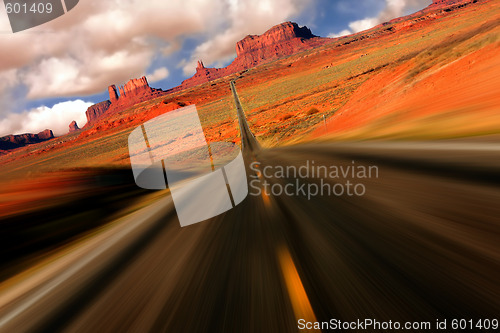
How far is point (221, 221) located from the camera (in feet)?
16.2

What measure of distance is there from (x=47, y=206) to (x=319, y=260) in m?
7.09

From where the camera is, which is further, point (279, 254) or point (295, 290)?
point (279, 254)

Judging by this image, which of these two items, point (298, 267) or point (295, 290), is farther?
point (298, 267)

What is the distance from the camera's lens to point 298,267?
2781mm

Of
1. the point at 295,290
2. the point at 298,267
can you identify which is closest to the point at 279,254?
the point at 298,267

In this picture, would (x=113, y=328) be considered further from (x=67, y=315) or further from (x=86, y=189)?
(x=86, y=189)

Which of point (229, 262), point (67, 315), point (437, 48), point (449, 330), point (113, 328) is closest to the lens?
point (449, 330)

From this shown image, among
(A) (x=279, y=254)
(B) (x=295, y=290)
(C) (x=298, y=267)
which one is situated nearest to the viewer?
(B) (x=295, y=290)

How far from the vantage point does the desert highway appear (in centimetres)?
210

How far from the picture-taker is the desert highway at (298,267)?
210cm

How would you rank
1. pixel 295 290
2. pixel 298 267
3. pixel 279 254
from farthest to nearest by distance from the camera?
pixel 279 254
pixel 298 267
pixel 295 290

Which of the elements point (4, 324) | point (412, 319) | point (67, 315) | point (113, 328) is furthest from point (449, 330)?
point (4, 324)

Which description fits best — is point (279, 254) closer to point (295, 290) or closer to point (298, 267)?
point (298, 267)

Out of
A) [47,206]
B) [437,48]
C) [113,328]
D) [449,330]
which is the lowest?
[449,330]
